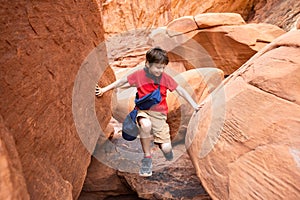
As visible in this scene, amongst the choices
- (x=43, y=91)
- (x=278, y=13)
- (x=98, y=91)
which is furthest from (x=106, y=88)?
(x=278, y=13)

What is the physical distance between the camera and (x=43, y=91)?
1.49m

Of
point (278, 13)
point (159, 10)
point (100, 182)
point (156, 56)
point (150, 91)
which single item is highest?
point (156, 56)

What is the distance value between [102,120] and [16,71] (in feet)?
4.04

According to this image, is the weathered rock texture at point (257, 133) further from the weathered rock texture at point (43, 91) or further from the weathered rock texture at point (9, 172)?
the weathered rock texture at point (9, 172)

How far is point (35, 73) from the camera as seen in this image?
4.65 ft

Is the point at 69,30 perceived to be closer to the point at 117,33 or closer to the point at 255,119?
the point at 255,119

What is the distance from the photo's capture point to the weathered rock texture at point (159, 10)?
904 centimetres

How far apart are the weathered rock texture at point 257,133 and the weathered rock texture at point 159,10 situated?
7.17m

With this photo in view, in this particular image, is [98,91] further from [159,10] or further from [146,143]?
[159,10]

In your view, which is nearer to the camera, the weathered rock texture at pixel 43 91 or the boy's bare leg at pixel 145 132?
the weathered rock texture at pixel 43 91

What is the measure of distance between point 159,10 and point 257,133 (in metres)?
9.24

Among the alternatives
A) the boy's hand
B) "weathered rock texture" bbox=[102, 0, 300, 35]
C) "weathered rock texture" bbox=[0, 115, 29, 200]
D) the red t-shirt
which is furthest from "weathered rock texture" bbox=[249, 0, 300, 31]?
"weathered rock texture" bbox=[0, 115, 29, 200]

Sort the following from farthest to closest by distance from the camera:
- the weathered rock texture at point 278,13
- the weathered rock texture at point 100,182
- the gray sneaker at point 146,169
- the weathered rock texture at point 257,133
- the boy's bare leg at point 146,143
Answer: the weathered rock texture at point 278,13 < the weathered rock texture at point 100,182 < the gray sneaker at point 146,169 < the boy's bare leg at point 146,143 < the weathered rock texture at point 257,133

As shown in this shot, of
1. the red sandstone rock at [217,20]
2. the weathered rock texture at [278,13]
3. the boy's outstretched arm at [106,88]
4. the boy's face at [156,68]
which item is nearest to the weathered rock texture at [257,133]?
the boy's face at [156,68]
